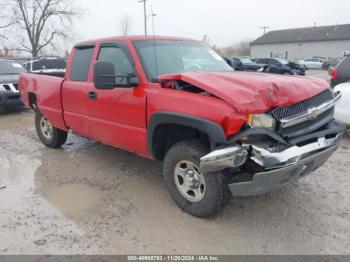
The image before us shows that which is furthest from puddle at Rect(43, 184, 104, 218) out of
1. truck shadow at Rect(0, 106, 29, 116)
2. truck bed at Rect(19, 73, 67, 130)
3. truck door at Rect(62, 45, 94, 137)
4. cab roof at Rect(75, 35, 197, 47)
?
truck shadow at Rect(0, 106, 29, 116)

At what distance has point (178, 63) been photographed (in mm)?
4176

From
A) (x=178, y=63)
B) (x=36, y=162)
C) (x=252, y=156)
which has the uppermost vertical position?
(x=178, y=63)

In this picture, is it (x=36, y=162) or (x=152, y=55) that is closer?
(x=152, y=55)

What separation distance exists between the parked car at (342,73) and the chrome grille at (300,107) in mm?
3539

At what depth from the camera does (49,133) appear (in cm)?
615

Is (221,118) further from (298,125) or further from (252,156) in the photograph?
(298,125)

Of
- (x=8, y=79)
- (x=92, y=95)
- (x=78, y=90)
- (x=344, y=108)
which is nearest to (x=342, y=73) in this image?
(x=344, y=108)

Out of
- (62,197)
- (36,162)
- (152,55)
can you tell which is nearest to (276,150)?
(152,55)

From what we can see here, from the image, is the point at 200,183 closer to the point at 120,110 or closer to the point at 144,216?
the point at 144,216

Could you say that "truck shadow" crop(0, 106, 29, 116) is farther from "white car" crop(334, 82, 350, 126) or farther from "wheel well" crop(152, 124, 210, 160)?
"white car" crop(334, 82, 350, 126)

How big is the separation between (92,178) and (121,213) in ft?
3.89

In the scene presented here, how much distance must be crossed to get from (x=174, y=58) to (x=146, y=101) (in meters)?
0.84

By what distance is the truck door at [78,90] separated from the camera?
4723mm

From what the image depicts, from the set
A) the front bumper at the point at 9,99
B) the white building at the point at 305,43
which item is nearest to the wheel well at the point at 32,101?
the front bumper at the point at 9,99
